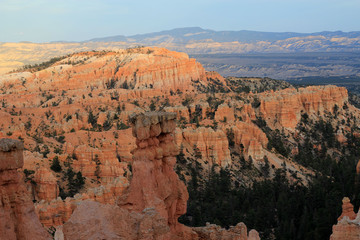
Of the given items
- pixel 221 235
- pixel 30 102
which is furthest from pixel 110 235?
pixel 30 102

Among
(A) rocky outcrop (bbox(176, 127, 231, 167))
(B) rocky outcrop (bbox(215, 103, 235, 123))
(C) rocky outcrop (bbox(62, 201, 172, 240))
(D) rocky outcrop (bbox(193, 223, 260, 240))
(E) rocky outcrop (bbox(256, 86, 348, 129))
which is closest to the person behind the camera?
(C) rocky outcrop (bbox(62, 201, 172, 240))

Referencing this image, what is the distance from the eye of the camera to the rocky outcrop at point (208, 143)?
55.1 m

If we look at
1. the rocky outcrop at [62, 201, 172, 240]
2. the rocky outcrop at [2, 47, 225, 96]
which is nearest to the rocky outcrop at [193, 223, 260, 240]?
the rocky outcrop at [62, 201, 172, 240]

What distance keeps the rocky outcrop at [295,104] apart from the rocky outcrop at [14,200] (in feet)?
218

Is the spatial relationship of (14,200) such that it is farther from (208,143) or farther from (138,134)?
(208,143)

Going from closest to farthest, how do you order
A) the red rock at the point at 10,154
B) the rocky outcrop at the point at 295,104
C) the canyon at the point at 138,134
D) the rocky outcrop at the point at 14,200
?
the rocky outcrop at the point at 14,200 < the red rock at the point at 10,154 < the canyon at the point at 138,134 < the rocky outcrop at the point at 295,104

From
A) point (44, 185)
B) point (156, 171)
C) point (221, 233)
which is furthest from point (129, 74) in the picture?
point (156, 171)

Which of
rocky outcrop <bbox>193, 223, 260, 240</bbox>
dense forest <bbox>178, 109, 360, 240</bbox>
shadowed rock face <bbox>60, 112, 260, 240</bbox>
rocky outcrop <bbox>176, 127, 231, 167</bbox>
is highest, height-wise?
shadowed rock face <bbox>60, 112, 260, 240</bbox>

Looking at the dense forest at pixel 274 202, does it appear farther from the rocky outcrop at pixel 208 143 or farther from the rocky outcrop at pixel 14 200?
the rocky outcrop at pixel 14 200

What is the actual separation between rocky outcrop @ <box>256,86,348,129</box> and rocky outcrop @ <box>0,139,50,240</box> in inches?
2611

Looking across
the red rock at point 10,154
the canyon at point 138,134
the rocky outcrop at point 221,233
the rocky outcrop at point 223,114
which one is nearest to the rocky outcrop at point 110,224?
the canyon at point 138,134

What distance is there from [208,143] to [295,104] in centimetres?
3050

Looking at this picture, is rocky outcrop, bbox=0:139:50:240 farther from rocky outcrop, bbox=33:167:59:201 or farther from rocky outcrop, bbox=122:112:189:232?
rocky outcrop, bbox=33:167:59:201

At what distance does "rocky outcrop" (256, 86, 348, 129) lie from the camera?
7712 centimetres
